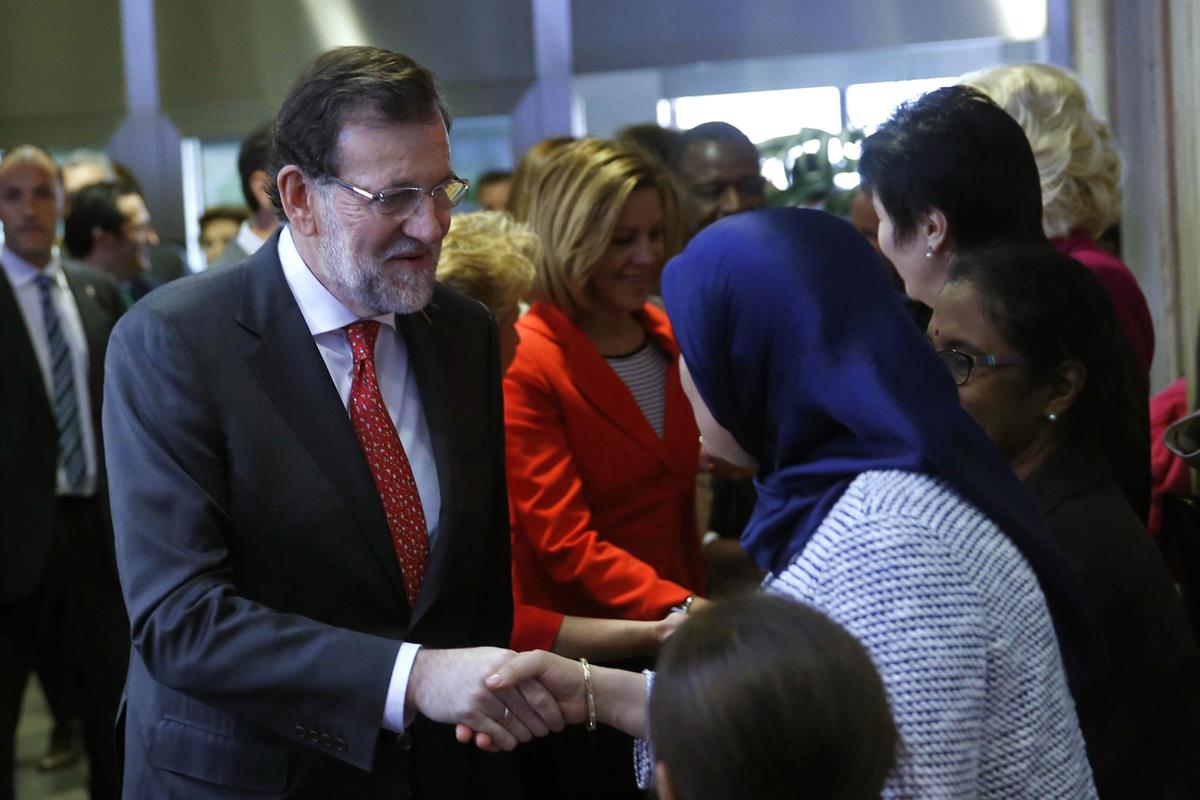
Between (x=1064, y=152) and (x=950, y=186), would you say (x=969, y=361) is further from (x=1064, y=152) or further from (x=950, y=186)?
(x=1064, y=152)

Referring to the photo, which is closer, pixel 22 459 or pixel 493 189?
pixel 22 459

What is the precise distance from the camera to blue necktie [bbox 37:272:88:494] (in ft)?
14.9

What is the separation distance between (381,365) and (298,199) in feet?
0.89

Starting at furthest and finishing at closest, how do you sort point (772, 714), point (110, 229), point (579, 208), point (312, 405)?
point (110, 229) < point (579, 208) < point (312, 405) < point (772, 714)

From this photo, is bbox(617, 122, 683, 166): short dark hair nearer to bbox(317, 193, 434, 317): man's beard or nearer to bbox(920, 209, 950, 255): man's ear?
bbox(920, 209, 950, 255): man's ear

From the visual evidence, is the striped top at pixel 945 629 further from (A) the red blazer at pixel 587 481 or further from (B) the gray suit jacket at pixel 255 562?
(A) the red blazer at pixel 587 481

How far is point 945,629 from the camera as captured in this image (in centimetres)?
148

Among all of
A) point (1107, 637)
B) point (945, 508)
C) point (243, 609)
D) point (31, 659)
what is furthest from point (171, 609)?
point (31, 659)

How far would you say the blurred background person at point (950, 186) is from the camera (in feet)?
8.12

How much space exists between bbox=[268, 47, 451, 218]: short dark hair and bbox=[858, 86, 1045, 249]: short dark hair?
0.89 metres

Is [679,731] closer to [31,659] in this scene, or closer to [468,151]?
[31,659]

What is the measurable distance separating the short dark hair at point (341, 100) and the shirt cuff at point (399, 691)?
69cm

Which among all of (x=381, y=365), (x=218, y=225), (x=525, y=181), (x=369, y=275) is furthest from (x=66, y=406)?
(x=369, y=275)

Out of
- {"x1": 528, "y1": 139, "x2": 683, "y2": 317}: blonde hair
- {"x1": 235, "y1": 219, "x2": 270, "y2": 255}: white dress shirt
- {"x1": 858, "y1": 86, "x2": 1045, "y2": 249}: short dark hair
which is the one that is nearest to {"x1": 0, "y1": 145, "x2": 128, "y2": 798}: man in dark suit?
{"x1": 235, "y1": 219, "x2": 270, "y2": 255}: white dress shirt
